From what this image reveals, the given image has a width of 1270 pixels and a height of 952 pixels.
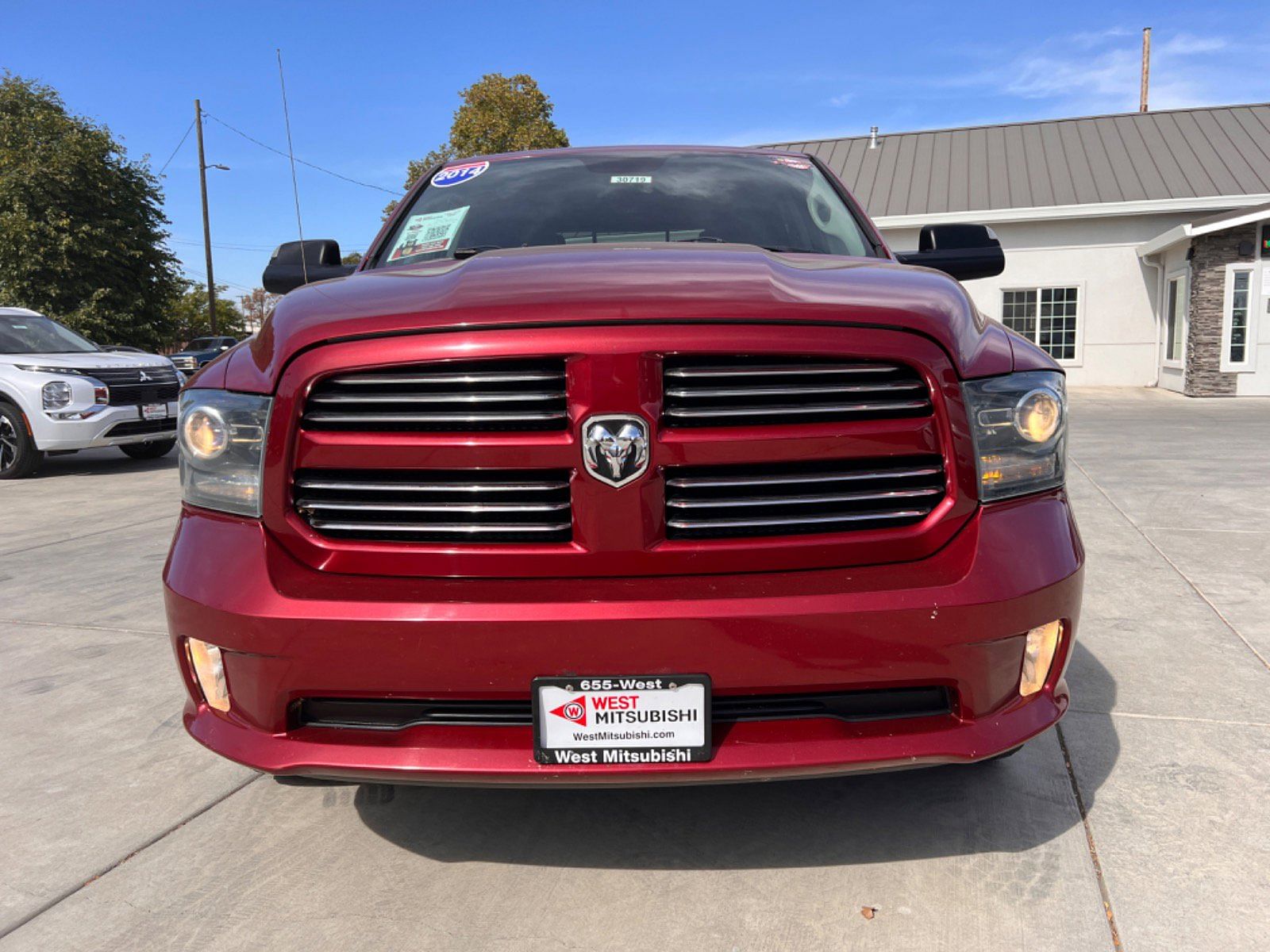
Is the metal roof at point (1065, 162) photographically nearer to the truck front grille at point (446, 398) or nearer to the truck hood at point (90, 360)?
the truck hood at point (90, 360)

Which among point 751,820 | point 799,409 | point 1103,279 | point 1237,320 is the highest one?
point 1103,279

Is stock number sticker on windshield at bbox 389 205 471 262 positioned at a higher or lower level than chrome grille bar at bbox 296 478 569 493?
higher

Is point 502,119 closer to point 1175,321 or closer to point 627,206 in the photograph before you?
point 1175,321

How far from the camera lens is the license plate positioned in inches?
69.8

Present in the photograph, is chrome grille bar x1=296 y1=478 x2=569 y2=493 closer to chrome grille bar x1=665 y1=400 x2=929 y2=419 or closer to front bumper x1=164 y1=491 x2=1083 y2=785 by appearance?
front bumper x1=164 y1=491 x2=1083 y2=785

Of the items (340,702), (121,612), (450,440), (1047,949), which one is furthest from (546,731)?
(121,612)

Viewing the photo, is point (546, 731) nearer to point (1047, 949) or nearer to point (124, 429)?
point (1047, 949)

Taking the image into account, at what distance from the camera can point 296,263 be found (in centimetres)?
341

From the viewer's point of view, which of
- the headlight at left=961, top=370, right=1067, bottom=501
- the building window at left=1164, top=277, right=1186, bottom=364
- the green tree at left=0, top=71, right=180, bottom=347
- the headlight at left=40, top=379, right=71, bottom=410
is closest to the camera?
the headlight at left=961, top=370, right=1067, bottom=501

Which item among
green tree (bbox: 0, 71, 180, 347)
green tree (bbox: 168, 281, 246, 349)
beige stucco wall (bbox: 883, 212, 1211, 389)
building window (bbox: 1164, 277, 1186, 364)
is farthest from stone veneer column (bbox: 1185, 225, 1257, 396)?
green tree (bbox: 168, 281, 246, 349)

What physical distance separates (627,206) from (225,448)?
166cm

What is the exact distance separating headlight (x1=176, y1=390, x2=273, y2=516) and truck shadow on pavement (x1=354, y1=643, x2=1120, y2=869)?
855 mm

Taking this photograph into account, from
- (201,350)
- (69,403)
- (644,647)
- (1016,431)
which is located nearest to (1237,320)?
(69,403)

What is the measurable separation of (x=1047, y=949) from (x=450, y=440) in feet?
4.74
